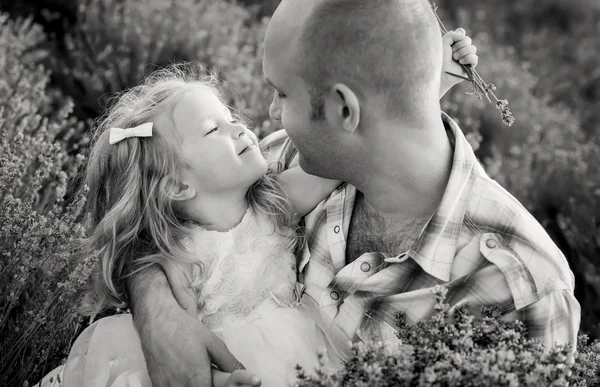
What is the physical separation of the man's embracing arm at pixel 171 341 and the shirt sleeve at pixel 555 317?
0.94 meters

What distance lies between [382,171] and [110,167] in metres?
1.04

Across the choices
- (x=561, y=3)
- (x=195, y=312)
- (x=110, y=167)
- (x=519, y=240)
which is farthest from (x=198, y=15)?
(x=561, y=3)

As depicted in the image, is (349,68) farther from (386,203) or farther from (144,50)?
(144,50)

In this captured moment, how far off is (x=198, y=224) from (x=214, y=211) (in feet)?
0.26

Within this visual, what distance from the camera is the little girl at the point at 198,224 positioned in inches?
101

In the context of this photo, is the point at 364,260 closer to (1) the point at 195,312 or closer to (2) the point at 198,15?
(1) the point at 195,312

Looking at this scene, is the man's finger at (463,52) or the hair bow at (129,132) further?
the hair bow at (129,132)

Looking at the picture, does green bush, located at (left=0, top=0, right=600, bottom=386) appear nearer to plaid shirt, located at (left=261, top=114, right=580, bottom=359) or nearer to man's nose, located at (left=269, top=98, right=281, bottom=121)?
plaid shirt, located at (left=261, top=114, right=580, bottom=359)

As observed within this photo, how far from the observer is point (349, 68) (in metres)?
2.25

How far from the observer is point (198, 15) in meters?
5.63

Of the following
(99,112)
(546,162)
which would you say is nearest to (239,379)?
(99,112)

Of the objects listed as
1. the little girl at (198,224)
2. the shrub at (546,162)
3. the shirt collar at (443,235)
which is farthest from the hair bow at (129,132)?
the shrub at (546,162)

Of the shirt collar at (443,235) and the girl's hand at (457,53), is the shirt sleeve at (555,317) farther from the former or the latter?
the girl's hand at (457,53)

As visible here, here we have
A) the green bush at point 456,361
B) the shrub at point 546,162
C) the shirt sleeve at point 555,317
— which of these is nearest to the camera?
the green bush at point 456,361
